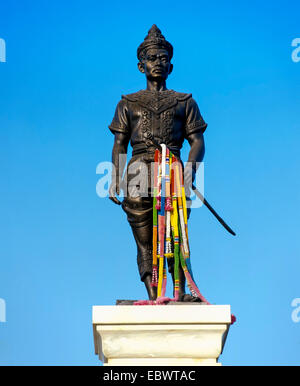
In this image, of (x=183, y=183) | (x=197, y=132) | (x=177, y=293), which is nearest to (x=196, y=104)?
(x=197, y=132)

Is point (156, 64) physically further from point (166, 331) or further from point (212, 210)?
point (166, 331)

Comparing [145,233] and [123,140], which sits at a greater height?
[123,140]

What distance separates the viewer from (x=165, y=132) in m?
9.59

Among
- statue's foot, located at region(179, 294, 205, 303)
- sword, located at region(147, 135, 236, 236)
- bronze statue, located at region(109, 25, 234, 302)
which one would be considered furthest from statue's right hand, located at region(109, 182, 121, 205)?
statue's foot, located at region(179, 294, 205, 303)

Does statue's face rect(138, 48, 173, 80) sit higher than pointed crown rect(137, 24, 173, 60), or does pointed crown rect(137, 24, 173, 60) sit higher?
pointed crown rect(137, 24, 173, 60)

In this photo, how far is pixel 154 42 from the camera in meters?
9.98

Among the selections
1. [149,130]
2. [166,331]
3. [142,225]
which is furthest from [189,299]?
[149,130]

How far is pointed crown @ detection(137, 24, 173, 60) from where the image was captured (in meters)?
9.99

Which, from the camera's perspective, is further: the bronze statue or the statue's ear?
the statue's ear

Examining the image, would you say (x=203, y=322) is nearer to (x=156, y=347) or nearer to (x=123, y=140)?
(x=156, y=347)

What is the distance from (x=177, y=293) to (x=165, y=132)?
1839mm

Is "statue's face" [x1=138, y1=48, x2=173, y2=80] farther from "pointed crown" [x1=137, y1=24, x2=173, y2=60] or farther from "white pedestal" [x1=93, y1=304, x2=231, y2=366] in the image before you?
"white pedestal" [x1=93, y1=304, x2=231, y2=366]
